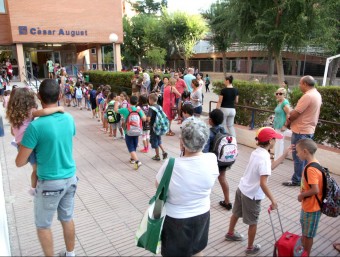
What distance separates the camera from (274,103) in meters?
7.50

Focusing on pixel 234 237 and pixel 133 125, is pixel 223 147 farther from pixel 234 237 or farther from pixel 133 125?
pixel 133 125

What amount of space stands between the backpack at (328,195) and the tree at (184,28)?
98.0ft

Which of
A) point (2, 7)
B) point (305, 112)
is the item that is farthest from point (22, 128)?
point (2, 7)

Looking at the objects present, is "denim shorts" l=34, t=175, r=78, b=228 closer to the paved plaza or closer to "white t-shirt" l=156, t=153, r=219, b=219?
the paved plaza

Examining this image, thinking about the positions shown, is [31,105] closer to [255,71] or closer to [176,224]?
[176,224]

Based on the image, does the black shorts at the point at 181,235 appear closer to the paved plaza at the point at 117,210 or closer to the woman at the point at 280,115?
the paved plaza at the point at 117,210

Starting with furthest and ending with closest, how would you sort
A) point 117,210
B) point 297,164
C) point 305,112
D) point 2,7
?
point 2,7
point 297,164
point 305,112
point 117,210

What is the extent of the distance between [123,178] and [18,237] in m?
2.19

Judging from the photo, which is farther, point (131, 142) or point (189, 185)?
point (131, 142)

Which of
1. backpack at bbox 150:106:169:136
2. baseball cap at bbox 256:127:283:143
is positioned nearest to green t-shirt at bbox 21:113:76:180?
baseball cap at bbox 256:127:283:143

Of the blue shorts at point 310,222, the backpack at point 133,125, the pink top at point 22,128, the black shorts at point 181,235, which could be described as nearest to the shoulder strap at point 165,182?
the black shorts at point 181,235

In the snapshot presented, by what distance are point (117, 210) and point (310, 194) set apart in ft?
8.79

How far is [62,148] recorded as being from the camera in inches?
107

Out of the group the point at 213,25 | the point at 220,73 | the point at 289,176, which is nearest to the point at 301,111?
the point at 289,176
